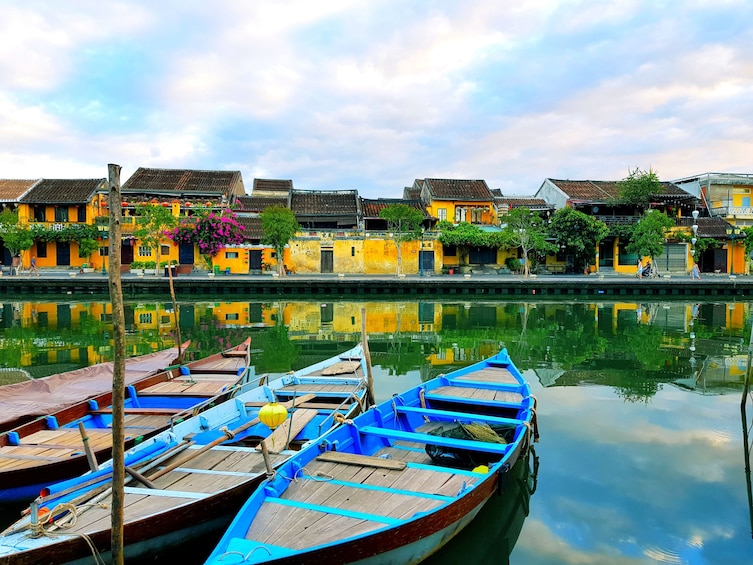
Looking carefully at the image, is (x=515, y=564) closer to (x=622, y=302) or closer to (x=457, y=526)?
(x=457, y=526)

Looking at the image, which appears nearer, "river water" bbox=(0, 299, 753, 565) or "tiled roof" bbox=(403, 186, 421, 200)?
"river water" bbox=(0, 299, 753, 565)

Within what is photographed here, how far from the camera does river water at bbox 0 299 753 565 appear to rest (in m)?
5.64

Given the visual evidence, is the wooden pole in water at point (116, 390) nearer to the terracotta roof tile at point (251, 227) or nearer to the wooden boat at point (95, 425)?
the wooden boat at point (95, 425)

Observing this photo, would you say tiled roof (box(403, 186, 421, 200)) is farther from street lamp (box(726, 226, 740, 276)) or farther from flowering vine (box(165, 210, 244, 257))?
street lamp (box(726, 226, 740, 276))

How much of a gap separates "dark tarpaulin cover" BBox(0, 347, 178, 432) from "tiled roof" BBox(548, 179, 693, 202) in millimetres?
33493

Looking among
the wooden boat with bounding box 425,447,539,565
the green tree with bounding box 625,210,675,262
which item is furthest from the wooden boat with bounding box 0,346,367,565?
the green tree with bounding box 625,210,675,262

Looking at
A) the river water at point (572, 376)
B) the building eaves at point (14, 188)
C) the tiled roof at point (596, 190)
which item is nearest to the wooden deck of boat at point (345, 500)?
the river water at point (572, 376)

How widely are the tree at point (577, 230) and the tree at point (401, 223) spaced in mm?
8375

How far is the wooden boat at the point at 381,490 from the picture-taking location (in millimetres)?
3973

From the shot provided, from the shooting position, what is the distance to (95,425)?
7.23 meters

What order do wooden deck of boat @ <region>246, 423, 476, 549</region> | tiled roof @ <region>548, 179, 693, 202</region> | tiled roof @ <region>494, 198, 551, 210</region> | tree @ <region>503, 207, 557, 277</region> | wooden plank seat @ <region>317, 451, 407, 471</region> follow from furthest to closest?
Result: tiled roof @ <region>494, 198, 551, 210</region>
tiled roof @ <region>548, 179, 693, 202</region>
tree @ <region>503, 207, 557, 277</region>
wooden plank seat @ <region>317, 451, 407, 471</region>
wooden deck of boat @ <region>246, 423, 476, 549</region>

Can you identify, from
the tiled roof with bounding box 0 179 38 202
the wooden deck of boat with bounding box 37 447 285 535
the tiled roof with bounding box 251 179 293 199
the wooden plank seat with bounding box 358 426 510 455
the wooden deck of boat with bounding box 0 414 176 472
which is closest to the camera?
the wooden deck of boat with bounding box 37 447 285 535

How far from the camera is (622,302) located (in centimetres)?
2609

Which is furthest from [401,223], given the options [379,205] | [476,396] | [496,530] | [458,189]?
[496,530]
